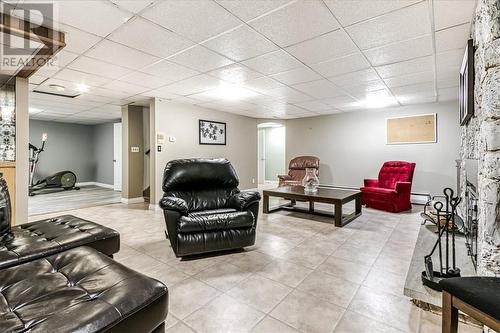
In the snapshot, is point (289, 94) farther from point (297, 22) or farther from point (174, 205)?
point (174, 205)

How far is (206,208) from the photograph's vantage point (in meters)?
3.05

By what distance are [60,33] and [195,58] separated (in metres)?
1.29

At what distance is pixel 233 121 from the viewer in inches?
264

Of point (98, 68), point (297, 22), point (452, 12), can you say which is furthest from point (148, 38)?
point (452, 12)

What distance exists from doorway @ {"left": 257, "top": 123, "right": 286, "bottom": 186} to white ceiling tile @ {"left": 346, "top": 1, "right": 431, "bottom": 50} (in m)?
6.89

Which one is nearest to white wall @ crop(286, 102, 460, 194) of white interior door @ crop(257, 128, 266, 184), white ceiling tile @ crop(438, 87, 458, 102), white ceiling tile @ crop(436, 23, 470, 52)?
white ceiling tile @ crop(438, 87, 458, 102)

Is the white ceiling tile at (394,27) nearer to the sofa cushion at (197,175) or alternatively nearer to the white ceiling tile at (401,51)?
the white ceiling tile at (401,51)

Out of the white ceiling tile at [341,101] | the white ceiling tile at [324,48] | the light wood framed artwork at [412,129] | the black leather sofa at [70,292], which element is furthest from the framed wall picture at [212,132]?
the black leather sofa at [70,292]

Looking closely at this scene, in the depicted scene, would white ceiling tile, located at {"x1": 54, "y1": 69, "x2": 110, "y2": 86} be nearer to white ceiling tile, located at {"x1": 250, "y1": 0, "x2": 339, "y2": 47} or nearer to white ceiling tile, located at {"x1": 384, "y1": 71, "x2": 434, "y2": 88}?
white ceiling tile, located at {"x1": 250, "y1": 0, "x2": 339, "y2": 47}

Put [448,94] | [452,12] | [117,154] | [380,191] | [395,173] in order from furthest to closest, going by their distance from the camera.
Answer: [117,154] < [395,173] < [380,191] < [448,94] < [452,12]

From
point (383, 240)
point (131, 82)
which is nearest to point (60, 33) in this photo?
point (131, 82)

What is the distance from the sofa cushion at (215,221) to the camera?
2.45 m

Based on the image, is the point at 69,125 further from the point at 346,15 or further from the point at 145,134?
the point at 346,15

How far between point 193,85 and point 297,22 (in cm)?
232
